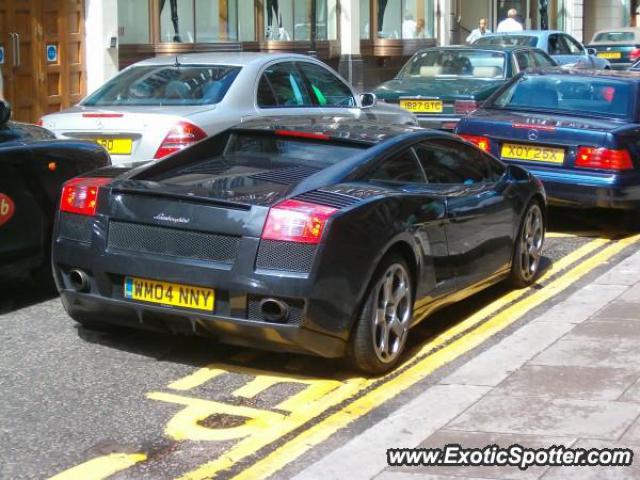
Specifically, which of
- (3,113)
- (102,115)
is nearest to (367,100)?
(102,115)

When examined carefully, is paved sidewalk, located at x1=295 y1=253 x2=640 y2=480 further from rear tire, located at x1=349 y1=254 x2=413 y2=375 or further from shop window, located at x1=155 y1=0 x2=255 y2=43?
shop window, located at x1=155 y1=0 x2=255 y2=43

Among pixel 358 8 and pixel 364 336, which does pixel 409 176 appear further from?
pixel 358 8

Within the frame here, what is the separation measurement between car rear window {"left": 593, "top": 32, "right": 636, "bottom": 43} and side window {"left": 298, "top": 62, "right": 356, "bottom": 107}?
72.9 ft

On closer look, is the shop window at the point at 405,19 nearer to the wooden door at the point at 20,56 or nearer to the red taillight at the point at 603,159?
the wooden door at the point at 20,56

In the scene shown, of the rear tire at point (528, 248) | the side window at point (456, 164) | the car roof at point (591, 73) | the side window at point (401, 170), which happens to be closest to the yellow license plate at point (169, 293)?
the side window at point (401, 170)

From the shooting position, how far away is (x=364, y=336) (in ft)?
20.6

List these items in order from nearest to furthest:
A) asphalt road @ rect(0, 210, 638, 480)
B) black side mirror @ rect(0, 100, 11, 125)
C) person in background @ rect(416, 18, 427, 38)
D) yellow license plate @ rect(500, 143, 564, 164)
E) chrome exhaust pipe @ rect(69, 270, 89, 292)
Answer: asphalt road @ rect(0, 210, 638, 480) < chrome exhaust pipe @ rect(69, 270, 89, 292) < black side mirror @ rect(0, 100, 11, 125) < yellow license plate @ rect(500, 143, 564, 164) < person in background @ rect(416, 18, 427, 38)

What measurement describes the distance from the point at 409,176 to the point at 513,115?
4.29 m

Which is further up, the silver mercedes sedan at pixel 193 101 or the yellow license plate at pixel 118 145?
the silver mercedes sedan at pixel 193 101

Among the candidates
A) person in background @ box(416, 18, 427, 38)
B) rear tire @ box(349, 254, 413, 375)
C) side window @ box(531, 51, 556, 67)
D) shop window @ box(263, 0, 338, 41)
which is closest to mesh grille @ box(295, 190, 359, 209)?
rear tire @ box(349, 254, 413, 375)

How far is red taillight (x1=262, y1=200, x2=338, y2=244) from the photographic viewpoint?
235 inches

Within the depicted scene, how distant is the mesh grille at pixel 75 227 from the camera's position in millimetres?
6594

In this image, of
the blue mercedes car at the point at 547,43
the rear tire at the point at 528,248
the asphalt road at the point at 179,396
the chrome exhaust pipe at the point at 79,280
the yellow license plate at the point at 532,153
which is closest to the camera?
the asphalt road at the point at 179,396

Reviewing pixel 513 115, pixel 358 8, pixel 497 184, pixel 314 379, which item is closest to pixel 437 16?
pixel 358 8
